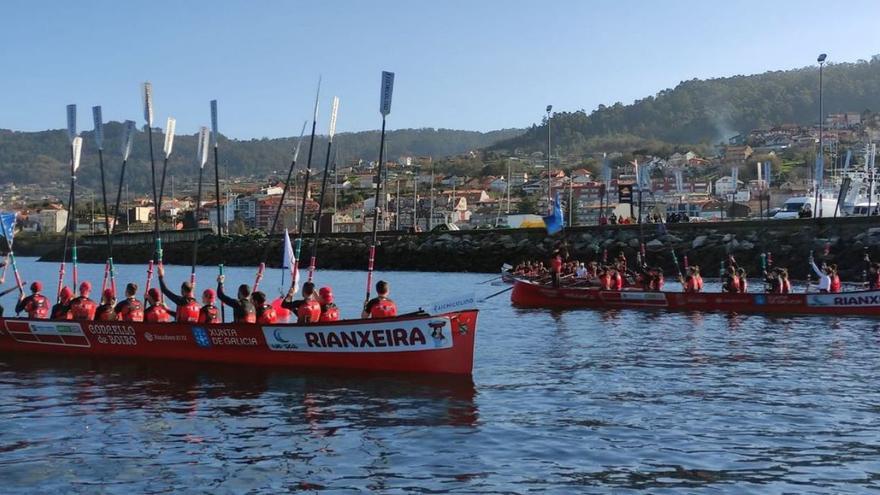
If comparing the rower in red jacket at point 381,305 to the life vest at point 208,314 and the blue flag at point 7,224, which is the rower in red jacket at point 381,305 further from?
the blue flag at point 7,224

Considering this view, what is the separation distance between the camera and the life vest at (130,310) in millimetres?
24859

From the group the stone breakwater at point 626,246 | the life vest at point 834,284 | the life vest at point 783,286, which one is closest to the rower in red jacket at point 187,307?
the stone breakwater at point 626,246

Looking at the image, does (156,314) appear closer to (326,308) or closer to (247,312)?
(247,312)

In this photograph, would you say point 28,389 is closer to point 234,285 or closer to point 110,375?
point 110,375

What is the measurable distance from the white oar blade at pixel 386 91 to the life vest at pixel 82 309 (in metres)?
9.32

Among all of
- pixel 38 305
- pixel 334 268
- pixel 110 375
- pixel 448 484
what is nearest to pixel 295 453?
pixel 448 484

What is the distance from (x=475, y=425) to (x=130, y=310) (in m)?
11.7

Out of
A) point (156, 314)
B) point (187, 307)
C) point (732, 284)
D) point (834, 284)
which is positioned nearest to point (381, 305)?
point (187, 307)

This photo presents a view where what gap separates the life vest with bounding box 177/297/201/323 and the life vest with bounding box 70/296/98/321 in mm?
3157

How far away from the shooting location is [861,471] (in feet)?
44.7

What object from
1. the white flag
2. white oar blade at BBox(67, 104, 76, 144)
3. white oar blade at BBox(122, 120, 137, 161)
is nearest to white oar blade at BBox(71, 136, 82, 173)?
the white flag

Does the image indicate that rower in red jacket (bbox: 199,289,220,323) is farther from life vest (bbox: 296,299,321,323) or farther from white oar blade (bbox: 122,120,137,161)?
white oar blade (bbox: 122,120,137,161)

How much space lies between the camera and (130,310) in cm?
2491

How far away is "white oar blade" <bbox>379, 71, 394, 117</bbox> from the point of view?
923 inches
